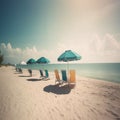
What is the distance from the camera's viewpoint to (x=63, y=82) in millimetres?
9148

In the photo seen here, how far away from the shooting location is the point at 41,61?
527 inches

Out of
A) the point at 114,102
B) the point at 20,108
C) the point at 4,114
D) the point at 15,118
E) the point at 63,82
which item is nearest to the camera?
the point at 15,118

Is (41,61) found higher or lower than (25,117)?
higher

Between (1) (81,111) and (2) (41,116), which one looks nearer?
(2) (41,116)

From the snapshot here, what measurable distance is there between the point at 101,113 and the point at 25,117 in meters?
2.55

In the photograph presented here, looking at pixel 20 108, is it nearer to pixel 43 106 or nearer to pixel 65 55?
pixel 43 106

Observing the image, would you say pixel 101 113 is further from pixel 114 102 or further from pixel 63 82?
pixel 63 82

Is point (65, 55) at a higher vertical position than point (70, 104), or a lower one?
higher

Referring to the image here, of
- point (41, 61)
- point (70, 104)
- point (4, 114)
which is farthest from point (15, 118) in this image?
point (41, 61)

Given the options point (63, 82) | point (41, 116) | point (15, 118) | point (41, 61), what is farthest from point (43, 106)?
point (41, 61)

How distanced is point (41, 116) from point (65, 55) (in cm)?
582

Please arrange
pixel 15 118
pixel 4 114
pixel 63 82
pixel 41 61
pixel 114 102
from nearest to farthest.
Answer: pixel 15 118, pixel 4 114, pixel 114 102, pixel 63 82, pixel 41 61

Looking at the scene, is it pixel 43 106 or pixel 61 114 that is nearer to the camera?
pixel 61 114

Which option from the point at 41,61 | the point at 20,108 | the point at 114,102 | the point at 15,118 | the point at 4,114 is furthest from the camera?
the point at 41,61
